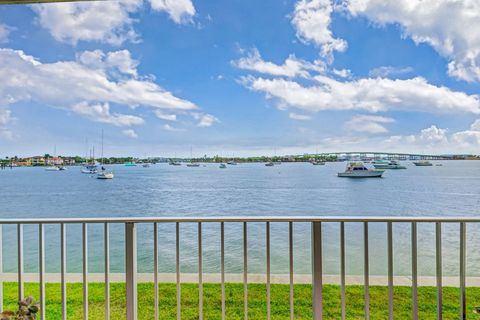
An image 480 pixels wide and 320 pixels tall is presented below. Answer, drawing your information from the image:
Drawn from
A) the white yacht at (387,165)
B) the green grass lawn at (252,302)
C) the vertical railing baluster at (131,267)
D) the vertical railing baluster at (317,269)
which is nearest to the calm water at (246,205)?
the white yacht at (387,165)

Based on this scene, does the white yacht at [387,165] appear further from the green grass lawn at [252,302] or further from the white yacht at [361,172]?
the green grass lawn at [252,302]

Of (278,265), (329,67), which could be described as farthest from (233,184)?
(278,265)

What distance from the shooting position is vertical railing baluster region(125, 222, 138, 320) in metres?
1.81

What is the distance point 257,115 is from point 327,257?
318 inches

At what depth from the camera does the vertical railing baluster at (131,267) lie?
5.92 ft

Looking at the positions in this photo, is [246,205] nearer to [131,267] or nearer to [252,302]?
[252,302]

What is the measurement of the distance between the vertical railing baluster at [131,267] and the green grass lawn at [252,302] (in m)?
1.15

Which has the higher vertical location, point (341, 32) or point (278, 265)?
point (341, 32)

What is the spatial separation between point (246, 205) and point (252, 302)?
456 inches

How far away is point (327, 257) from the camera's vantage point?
647 cm

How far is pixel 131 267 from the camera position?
1.81m

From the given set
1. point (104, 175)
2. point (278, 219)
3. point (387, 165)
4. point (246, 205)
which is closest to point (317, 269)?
point (278, 219)

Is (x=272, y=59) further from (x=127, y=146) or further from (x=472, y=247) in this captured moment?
(x=472, y=247)

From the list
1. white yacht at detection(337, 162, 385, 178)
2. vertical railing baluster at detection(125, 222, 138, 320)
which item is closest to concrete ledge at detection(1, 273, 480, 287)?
vertical railing baluster at detection(125, 222, 138, 320)
